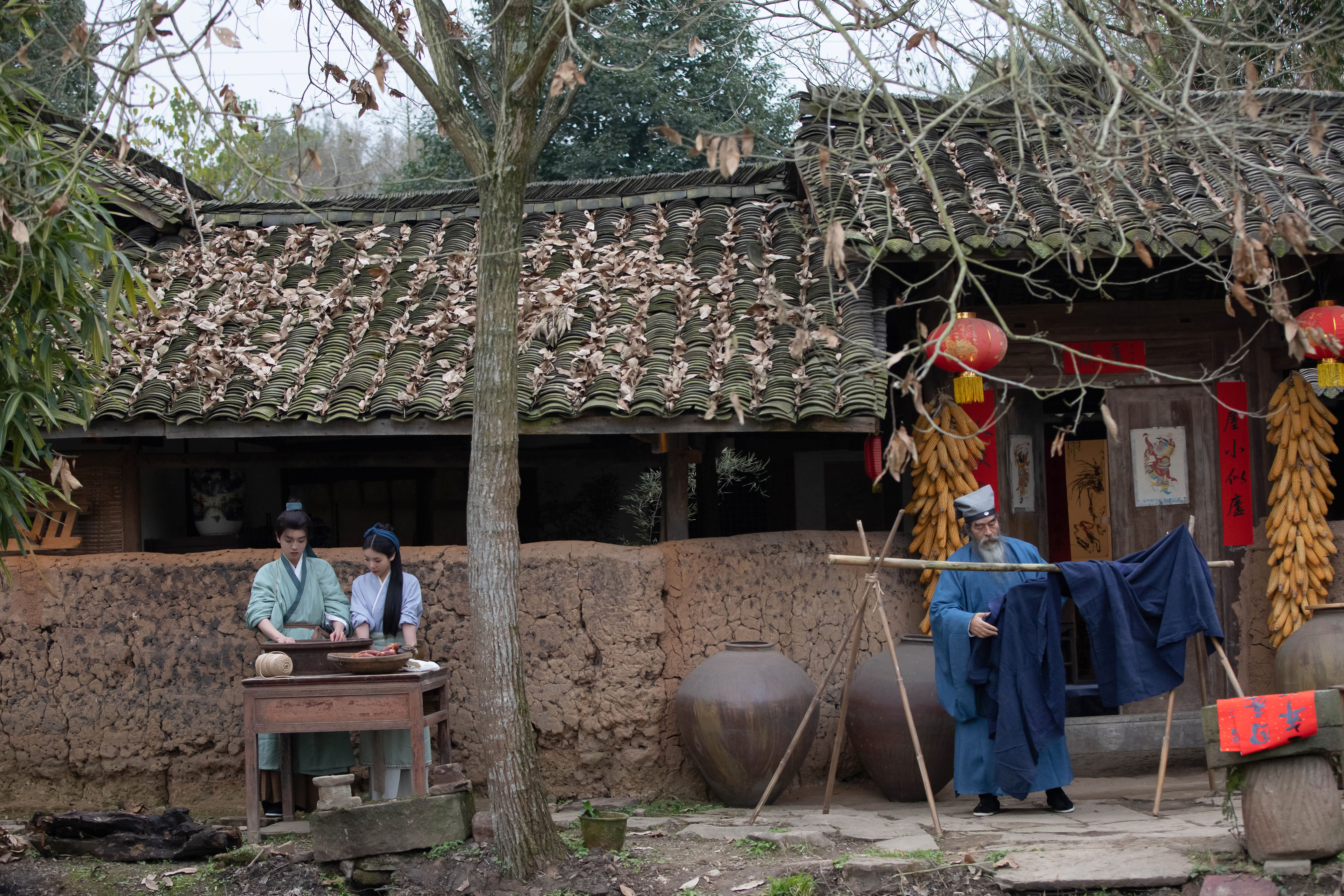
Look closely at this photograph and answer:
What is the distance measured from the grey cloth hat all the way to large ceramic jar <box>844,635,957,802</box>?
37.3 inches

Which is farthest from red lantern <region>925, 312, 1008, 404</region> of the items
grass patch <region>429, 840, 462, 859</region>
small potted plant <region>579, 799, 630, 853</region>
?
grass patch <region>429, 840, 462, 859</region>

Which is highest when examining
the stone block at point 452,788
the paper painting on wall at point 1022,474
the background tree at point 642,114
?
the background tree at point 642,114

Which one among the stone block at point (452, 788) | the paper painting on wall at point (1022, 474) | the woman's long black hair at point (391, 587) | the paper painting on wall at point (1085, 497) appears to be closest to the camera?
the stone block at point (452, 788)

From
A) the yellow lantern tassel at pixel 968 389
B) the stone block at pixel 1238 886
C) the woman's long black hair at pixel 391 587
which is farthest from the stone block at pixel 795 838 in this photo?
the yellow lantern tassel at pixel 968 389

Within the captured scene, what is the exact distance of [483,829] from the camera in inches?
222

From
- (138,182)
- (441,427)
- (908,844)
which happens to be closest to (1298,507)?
(908,844)

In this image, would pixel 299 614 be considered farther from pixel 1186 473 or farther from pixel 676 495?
pixel 1186 473

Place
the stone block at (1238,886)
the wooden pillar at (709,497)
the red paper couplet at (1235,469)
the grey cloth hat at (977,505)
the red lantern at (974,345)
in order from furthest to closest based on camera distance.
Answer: the wooden pillar at (709,497), the red paper couplet at (1235,469), the red lantern at (974,345), the grey cloth hat at (977,505), the stone block at (1238,886)

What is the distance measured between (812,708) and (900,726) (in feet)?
2.02

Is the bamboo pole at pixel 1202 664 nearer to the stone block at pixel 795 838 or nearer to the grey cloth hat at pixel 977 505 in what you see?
the grey cloth hat at pixel 977 505

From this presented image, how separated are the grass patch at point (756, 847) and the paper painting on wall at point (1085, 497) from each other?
23.6 ft

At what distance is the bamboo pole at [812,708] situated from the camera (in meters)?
6.13

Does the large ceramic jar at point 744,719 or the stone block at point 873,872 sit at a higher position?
the large ceramic jar at point 744,719

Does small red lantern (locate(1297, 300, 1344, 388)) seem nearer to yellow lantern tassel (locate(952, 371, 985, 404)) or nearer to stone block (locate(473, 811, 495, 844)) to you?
yellow lantern tassel (locate(952, 371, 985, 404))
